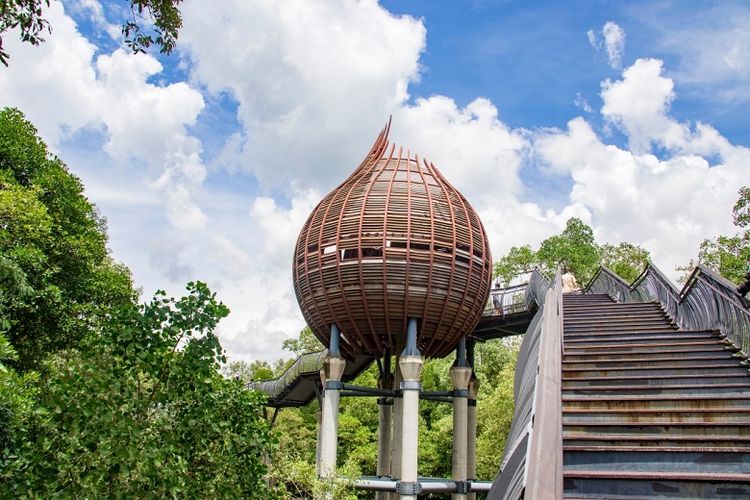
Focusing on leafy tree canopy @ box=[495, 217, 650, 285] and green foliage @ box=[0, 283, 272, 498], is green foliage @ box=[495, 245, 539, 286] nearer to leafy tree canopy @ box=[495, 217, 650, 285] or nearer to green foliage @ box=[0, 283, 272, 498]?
leafy tree canopy @ box=[495, 217, 650, 285]

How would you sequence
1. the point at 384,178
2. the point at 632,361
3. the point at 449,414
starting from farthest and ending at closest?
the point at 449,414 → the point at 384,178 → the point at 632,361

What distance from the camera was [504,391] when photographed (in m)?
27.0

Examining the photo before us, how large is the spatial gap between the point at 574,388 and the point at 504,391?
21.1 meters

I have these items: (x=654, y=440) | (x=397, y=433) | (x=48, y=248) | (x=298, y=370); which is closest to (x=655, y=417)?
(x=654, y=440)

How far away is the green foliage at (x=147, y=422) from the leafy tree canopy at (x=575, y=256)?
32.2 metres

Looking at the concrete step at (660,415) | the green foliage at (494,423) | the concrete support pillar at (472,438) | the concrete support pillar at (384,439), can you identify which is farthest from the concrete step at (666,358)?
the green foliage at (494,423)

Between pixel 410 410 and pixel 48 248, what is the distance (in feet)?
29.9

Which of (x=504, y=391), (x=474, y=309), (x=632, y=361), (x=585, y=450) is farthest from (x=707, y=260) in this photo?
(x=585, y=450)

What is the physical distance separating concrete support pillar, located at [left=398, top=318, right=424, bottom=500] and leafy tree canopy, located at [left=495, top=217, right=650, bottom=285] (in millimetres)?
22328

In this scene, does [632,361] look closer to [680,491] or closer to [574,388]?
[574,388]

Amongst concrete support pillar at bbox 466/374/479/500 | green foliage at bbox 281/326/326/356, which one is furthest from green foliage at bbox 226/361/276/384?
concrete support pillar at bbox 466/374/479/500

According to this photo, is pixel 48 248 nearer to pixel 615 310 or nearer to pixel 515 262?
pixel 615 310

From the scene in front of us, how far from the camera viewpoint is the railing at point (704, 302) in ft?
25.3

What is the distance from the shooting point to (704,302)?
919 cm
